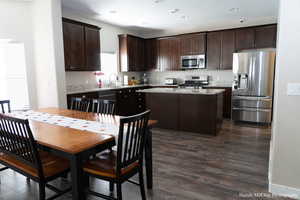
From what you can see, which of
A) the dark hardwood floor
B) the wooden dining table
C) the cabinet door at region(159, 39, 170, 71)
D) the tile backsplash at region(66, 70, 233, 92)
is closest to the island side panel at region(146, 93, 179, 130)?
the dark hardwood floor

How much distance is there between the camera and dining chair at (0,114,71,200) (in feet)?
5.60

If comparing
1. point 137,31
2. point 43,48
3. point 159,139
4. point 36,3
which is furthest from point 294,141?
point 137,31

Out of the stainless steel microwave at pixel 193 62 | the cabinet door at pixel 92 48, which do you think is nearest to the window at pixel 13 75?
the cabinet door at pixel 92 48

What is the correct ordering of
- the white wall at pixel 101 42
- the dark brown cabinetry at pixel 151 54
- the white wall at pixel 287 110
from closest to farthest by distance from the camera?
the white wall at pixel 287 110 < the white wall at pixel 101 42 < the dark brown cabinetry at pixel 151 54

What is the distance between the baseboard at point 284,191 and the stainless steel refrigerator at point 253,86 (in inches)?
119

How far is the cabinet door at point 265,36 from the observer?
5188 mm

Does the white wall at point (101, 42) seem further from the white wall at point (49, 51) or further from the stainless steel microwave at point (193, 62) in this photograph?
the stainless steel microwave at point (193, 62)

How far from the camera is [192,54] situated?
20.4 ft

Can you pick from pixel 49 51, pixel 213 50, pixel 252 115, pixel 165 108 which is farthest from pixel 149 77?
pixel 49 51

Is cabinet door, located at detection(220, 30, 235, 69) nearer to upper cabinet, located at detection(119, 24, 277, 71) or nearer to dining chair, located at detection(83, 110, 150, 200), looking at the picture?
upper cabinet, located at detection(119, 24, 277, 71)

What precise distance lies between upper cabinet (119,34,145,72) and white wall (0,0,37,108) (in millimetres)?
2686

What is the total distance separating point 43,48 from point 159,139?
2906 mm

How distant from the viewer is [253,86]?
193 inches

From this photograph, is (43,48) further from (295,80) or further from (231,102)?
(231,102)
